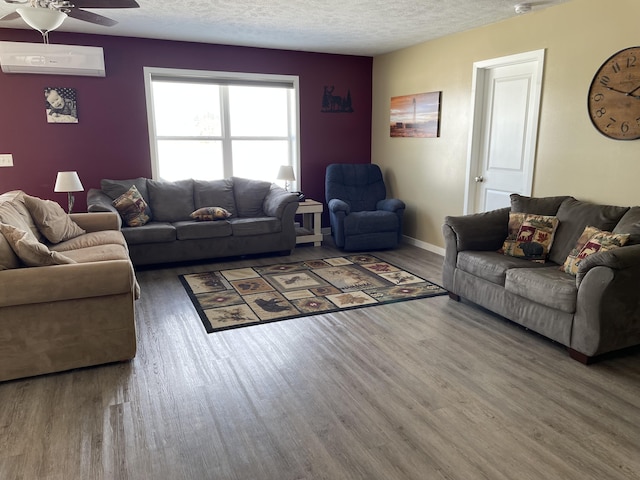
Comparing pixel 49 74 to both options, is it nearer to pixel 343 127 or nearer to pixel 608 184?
pixel 343 127

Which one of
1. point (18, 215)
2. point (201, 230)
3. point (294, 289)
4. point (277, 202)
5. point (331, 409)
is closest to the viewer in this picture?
point (331, 409)

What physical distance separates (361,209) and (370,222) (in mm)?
612

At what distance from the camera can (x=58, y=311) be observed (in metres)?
2.67

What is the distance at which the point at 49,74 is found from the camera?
16.2ft

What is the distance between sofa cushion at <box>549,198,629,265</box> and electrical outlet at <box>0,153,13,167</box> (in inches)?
211

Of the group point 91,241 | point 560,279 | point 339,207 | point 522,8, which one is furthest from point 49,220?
point 522,8

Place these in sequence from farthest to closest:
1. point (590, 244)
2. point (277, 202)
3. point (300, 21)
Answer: point (277, 202) < point (300, 21) < point (590, 244)

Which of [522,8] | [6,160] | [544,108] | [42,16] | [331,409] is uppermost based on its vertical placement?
[522,8]

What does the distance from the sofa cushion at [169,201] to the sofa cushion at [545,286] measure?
3589mm

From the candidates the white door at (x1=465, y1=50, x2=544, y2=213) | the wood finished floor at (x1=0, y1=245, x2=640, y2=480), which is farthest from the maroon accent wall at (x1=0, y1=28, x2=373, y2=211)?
the wood finished floor at (x1=0, y1=245, x2=640, y2=480)

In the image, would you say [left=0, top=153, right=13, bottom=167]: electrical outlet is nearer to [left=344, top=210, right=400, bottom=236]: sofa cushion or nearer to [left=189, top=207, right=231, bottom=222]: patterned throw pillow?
[left=189, top=207, right=231, bottom=222]: patterned throw pillow

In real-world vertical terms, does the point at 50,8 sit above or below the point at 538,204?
above

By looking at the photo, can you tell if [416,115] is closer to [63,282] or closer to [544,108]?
[544,108]

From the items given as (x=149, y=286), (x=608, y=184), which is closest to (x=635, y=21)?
(x=608, y=184)
